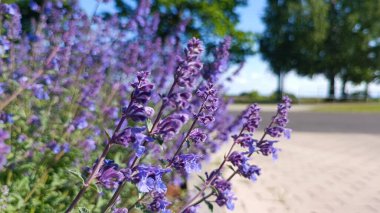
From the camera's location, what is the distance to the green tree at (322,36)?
37.9 metres

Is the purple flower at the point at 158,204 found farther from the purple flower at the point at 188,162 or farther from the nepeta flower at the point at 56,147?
the nepeta flower at the point at 56,147

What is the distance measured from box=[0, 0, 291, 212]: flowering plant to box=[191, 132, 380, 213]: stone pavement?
80 centimetres

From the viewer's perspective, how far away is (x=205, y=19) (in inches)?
986

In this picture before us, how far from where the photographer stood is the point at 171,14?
25688 millimetres

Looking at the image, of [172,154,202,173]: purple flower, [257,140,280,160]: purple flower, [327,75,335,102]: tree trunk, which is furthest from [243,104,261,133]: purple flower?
[327,75,335,102]: tree trunk

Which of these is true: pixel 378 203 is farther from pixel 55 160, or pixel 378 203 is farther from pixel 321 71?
pixel 321 71

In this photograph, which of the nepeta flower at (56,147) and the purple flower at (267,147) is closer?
the purple flower at (267,147)

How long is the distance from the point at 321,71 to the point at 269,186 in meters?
37.4

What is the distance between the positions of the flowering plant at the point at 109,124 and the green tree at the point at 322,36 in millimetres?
33640

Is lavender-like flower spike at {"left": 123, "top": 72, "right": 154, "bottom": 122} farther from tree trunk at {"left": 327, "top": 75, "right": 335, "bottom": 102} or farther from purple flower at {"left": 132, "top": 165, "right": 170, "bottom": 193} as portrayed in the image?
tree trunk at {"left": 327, "top": 75, "right": 335, "bottom": 102}

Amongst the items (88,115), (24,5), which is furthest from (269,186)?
(24,5)

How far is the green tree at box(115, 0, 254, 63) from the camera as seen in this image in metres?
24.3

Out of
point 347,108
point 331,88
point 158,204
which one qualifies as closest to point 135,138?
point 158,204

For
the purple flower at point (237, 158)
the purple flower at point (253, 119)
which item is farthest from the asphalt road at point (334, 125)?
the purple flower at point (237, 158)
